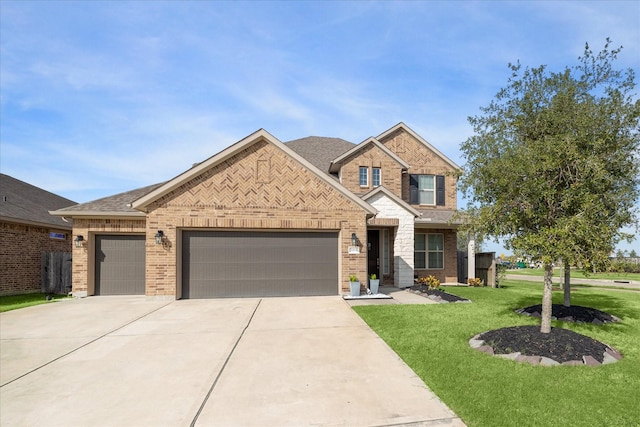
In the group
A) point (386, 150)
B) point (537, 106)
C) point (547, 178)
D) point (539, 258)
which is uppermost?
point (386, 150)

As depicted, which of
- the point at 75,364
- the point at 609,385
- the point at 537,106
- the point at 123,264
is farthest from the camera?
the point at 123,264

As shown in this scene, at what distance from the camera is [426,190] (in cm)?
1886

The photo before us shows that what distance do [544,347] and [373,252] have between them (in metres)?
10.7

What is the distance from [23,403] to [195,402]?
2367 millimetres

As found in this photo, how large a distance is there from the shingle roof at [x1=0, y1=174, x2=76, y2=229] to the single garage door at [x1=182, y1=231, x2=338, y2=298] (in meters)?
8.90

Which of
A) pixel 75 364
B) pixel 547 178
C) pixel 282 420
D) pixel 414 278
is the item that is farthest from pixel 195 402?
pixel 414 278

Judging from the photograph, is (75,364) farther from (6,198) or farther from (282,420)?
(6,198)

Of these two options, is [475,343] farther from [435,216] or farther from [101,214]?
[101,214]

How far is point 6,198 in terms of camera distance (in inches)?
646

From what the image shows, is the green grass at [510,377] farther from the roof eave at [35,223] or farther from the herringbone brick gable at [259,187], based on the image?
the roof eave at [35,223]

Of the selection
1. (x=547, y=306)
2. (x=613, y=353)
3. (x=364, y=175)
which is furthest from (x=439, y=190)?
(x=613, y=353)

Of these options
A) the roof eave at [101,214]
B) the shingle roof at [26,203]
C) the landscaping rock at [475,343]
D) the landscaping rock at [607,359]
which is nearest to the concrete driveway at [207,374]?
the landscaping rock at [475,343]

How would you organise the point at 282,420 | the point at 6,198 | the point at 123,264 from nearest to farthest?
the point at 282,420
the point at 123,264
the point at 6,198

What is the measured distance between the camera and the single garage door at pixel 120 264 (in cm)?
1396
